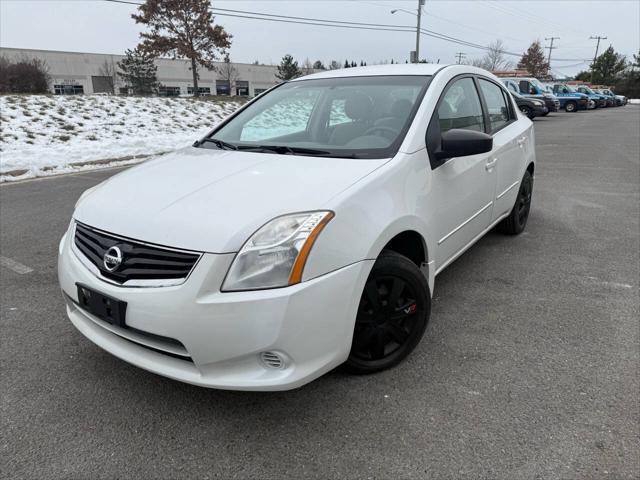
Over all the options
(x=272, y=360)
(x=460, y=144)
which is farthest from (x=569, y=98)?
(x=272, y=360)

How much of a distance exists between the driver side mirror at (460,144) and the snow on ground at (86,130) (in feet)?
24.7

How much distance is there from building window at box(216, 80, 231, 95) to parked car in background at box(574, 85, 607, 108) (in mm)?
48484

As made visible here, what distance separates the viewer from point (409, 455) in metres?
1.98

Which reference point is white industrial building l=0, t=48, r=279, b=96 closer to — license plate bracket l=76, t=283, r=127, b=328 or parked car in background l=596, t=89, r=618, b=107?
parked car in background l=596, t=89, r=618, b=107

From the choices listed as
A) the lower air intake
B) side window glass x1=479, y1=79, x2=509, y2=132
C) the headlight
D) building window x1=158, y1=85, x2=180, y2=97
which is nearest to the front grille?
the headlight

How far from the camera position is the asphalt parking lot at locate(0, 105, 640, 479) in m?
1.94

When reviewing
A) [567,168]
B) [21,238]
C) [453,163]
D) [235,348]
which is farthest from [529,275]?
[567,168]

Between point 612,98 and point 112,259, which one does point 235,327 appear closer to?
point 112,259

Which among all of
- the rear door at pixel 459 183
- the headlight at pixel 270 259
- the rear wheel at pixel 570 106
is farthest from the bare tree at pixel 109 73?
→ the headlight at pixel 270 259

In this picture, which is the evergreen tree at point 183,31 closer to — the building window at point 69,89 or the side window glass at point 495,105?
the side window glass at point 495,105

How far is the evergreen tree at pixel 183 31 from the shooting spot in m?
26.8

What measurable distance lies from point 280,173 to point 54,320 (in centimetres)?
188

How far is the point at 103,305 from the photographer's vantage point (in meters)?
2.09

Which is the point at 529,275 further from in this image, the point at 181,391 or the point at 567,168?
the point at 567,168
